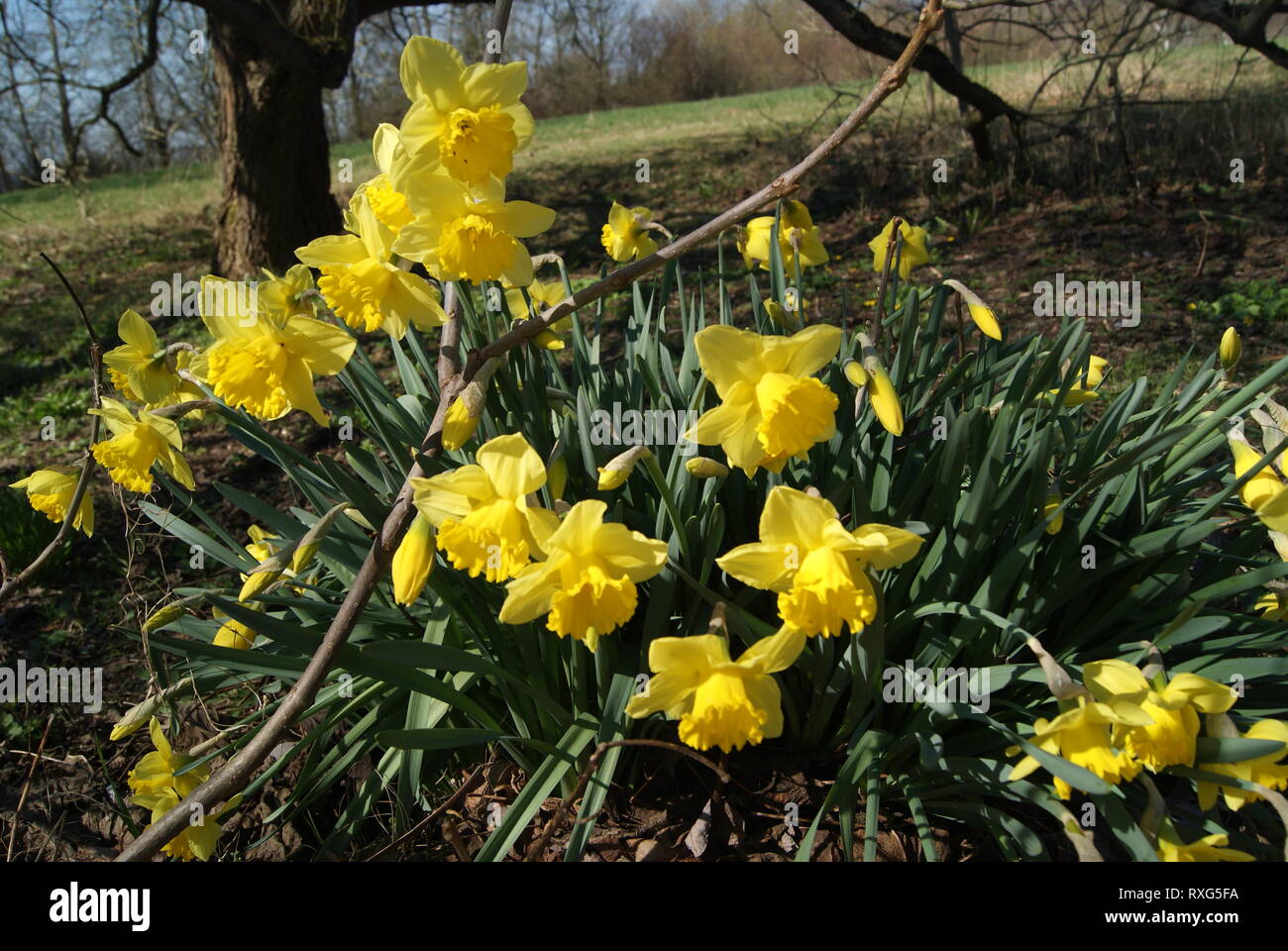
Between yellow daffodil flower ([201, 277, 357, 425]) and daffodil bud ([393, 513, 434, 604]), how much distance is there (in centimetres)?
29

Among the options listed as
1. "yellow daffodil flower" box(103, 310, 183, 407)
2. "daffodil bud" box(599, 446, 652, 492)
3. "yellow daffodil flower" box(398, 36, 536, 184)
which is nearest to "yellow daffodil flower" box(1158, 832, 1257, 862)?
"daffodil bud" box(599, 446, 652, 492)

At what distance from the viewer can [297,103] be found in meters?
5.48

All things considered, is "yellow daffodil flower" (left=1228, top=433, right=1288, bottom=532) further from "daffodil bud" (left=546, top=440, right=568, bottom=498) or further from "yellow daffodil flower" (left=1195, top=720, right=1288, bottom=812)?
"daffodil bud" (left=546, top=440, right=568, bottom=498)

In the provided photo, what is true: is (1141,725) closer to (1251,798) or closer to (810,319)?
(1251,798)

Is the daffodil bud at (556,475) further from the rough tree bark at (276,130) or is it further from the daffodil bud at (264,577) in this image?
the rough tree bark at (276,130)

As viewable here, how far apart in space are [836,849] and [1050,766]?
54cm

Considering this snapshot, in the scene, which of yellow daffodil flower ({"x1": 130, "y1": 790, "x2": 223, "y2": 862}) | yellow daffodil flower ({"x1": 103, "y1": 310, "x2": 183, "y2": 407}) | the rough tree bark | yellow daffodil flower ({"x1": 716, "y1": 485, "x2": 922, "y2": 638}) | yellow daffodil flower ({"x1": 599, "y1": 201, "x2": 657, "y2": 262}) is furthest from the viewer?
the rough tree bark

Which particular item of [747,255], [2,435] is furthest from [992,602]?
[2,435]

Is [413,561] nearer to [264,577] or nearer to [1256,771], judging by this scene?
[264,577]

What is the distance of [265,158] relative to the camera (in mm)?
5465

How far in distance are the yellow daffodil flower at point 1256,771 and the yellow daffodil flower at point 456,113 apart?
147cm

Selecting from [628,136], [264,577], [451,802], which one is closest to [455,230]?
[264,577]

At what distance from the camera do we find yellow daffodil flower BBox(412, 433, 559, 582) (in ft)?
4.34

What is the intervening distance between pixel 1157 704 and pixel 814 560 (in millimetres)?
545
